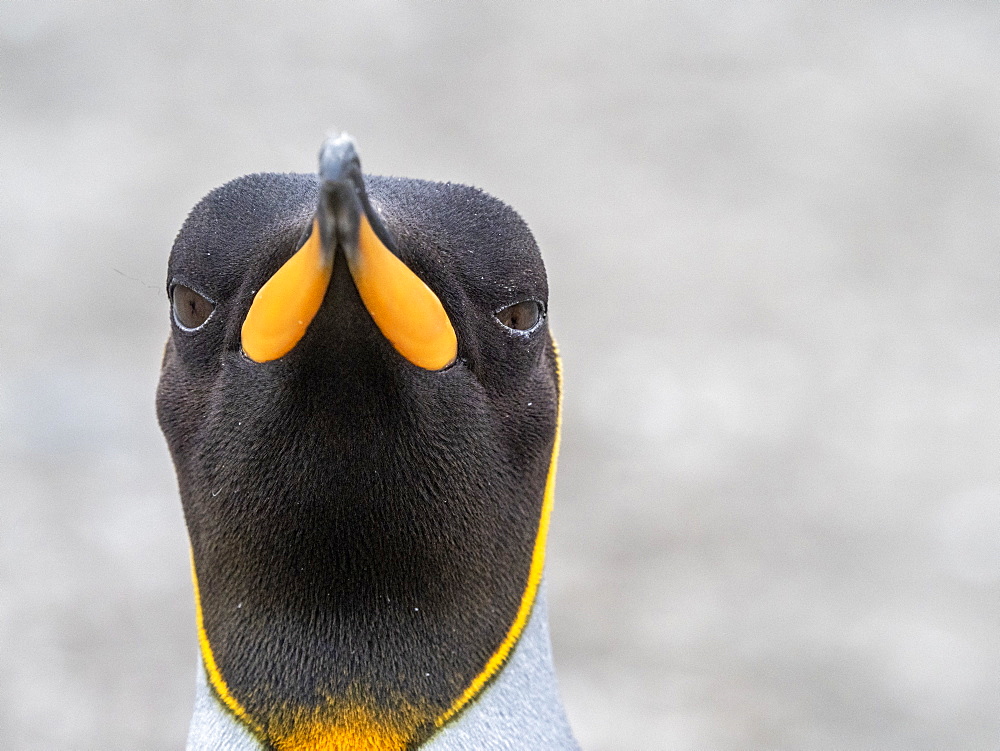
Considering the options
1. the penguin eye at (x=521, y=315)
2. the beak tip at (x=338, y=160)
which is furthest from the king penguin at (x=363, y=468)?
the beak tip at (x=338, y=160)

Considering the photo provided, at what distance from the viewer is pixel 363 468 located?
148 cm

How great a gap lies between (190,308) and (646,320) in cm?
463

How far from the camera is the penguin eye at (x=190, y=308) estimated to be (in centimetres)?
158

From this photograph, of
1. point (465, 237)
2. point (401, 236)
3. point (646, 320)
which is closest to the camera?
point (401, 236)

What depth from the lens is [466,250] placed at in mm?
1558

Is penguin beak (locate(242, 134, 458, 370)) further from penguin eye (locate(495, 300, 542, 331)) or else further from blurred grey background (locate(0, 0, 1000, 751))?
blurred grey background (locate(0, 0, 1000, 751))

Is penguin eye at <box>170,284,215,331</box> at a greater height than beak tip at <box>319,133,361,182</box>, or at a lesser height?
lesser

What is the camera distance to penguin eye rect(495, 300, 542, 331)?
1.61m

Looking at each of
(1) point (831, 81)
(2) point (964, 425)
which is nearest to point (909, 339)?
(2) point (964, 425)

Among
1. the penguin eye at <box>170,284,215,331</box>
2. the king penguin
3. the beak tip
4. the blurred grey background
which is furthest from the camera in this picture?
the blurred grey background

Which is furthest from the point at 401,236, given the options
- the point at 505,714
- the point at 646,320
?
the point at 646,320

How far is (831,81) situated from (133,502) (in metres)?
5.60

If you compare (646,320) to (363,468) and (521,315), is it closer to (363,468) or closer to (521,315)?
(521,315)

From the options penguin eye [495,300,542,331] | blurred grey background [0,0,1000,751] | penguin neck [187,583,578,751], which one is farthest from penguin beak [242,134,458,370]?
blurred grey background [0,0,1000,751]
